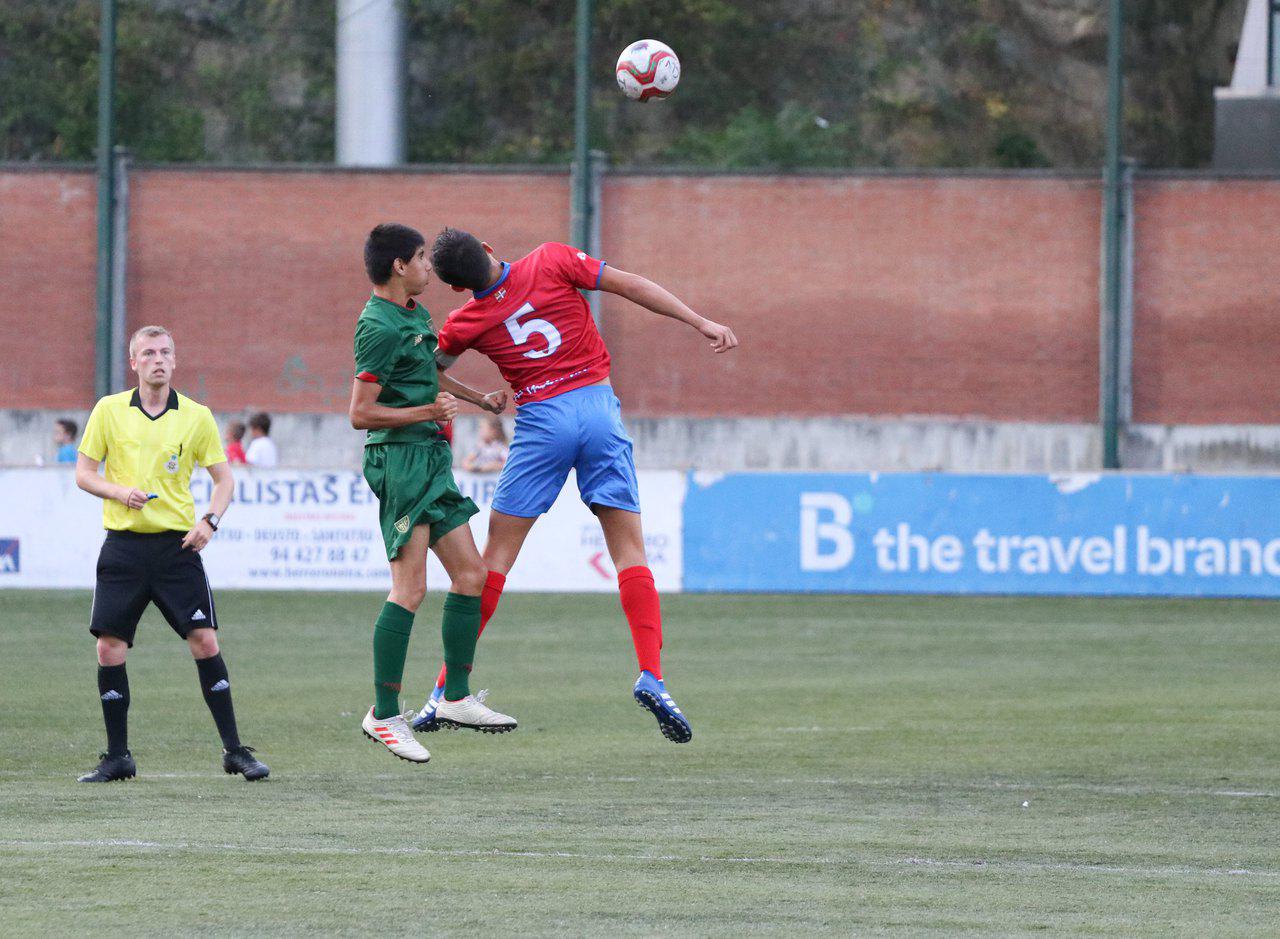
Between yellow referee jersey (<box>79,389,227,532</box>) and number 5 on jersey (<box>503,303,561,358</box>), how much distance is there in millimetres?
1574

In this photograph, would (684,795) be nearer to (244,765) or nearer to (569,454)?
(569,454)

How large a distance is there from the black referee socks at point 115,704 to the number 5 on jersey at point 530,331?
99.9 inches

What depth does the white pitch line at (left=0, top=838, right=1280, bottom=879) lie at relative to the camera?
7.18 meters

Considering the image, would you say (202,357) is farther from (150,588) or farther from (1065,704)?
(150,588)

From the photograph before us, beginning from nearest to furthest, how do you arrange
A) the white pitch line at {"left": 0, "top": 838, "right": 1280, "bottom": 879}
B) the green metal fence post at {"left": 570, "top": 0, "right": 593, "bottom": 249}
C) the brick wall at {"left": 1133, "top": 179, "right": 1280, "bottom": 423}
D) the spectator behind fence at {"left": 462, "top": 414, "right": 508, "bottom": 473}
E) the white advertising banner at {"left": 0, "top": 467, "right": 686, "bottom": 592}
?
the white pitch line at {"left": 0, "top": 838, "right": 1280, "bottom": 879} → the white advertising banner at {"left": 0, "top": 467, "right": 686, "bottom": 592} → the spectator behind fence at {"left": 462, "top": 414, "right": 508, "bottom": 473} → the green metal fence post at {"left": 570, "top": 0, "right": 593, "bottom": 249} → the brick wall at {"left": 1133, "top": 179, "right": 1280, "bottom": 423}

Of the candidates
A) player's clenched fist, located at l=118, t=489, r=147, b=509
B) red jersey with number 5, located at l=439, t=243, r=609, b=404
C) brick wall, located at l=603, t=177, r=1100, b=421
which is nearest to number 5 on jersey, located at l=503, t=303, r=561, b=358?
red jersey with number 5, located at l=439, t=243, r=609, b=404

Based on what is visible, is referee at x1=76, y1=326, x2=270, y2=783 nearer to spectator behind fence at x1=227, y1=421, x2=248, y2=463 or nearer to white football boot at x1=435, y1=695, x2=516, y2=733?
white football boot at x1=435, y1=695, x2=516, y2=733

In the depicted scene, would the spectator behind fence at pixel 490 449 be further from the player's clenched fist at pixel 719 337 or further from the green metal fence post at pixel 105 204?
the player's clenched fist at pixel 719 337

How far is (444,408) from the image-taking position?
8.32 metres

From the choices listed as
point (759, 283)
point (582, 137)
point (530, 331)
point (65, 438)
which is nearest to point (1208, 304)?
point (759, 283)

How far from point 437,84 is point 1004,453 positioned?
13.2 meters

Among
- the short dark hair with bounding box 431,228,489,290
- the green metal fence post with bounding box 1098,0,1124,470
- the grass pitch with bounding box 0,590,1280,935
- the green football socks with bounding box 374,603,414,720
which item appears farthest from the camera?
the green metal fence post with bounding box 1098,0,1124,470

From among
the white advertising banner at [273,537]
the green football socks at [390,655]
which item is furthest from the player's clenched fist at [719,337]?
the white advertising banner at [273,537]

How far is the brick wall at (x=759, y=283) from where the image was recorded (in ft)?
107
